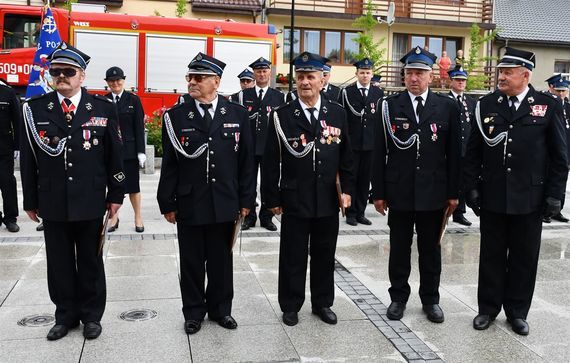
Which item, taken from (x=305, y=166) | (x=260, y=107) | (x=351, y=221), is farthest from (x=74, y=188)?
(x=351, y=221)

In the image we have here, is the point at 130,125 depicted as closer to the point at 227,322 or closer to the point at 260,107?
the point at 260,107

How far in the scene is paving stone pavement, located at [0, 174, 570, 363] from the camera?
14.3 feet

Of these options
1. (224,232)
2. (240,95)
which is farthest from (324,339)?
(240,95)

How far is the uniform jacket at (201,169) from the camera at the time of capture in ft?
15.3

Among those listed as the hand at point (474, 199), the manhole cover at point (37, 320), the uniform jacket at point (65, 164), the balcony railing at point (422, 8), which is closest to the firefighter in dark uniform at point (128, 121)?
the manhole cover at point (37, 320)

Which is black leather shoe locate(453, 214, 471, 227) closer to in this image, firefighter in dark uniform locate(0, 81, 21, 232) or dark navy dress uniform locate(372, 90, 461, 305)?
dark navy dress uniform locate(372, 90, 461, 305)

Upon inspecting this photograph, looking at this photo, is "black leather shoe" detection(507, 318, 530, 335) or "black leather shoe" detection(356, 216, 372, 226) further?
"black leather shoe" detection(356, 216, 372, 226)

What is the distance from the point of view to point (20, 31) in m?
15.9

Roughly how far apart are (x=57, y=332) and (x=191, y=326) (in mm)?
969

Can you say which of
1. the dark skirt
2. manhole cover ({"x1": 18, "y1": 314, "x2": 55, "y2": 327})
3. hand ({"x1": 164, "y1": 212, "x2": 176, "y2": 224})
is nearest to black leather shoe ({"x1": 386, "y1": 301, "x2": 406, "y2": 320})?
hand ({"x1": 164, "y1": 212, "x2": 176, "y2": 224})

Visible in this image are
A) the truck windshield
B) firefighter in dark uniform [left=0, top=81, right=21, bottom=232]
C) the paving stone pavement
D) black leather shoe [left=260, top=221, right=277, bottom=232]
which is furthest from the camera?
the truck windshield

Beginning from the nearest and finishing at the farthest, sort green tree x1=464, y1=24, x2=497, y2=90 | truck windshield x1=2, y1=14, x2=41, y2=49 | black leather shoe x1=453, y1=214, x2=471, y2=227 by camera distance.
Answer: black leather shoe x1=453, y1=214, x2=471, y2=227
truck windshield x1=2, y1=14, x2=41, y2=49
green tree x1=464, y1=24, x2=497, y2=90

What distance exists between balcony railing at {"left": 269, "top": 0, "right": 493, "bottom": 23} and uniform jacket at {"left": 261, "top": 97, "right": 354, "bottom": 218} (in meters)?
21.2

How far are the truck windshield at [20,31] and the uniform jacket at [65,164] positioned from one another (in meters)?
12.4
